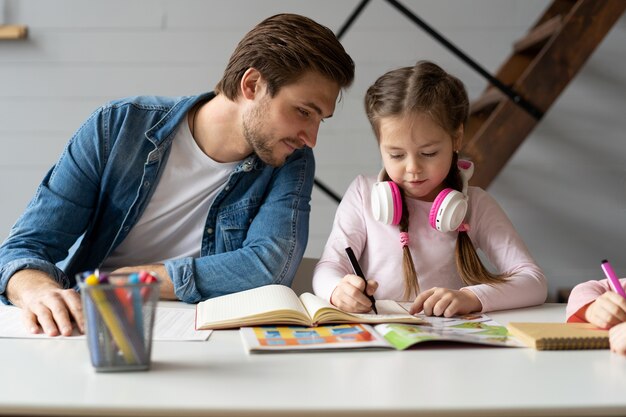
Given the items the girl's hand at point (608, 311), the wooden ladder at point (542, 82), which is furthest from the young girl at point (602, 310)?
the wooden ladder at point (542, 82)

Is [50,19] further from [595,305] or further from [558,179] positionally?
[595,305]

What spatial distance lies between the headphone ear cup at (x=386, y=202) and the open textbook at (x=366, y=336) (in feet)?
1.41

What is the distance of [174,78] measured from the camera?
299 cm

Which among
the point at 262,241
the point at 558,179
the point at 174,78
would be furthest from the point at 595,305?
the point at 174,78

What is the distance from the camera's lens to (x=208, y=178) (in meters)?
1.80

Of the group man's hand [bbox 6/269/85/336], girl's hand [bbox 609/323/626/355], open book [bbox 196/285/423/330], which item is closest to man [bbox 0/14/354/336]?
open book [bbox 196/285/423/330]

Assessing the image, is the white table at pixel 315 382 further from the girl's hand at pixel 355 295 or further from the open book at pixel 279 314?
the girl's hand at pixel 355 295

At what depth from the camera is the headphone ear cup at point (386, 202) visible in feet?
5.41

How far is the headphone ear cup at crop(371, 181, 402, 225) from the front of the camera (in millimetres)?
1649

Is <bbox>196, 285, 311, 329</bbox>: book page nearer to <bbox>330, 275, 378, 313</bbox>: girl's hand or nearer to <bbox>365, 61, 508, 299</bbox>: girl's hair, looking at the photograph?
<bbox>330, 275, 378, 313</bbox>: girl's hand

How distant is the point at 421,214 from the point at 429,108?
0.26 meters

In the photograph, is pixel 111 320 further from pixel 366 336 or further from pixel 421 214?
pixel 421 214

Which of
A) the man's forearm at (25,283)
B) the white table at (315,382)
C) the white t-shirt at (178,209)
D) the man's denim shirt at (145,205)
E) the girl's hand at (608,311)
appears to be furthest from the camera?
the white t-shirt at (178,209)

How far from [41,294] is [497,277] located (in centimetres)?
93
